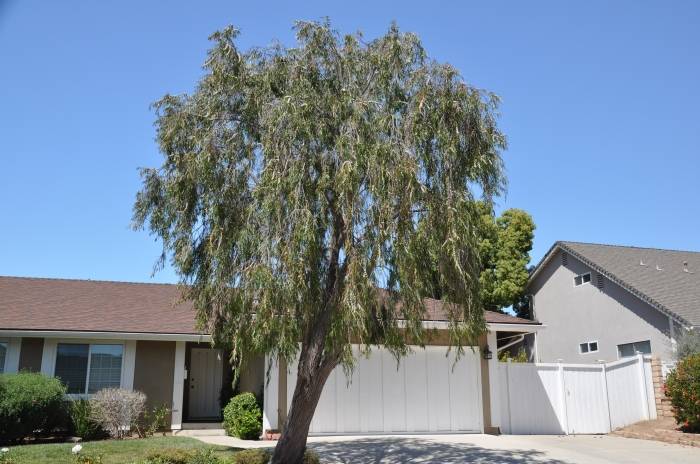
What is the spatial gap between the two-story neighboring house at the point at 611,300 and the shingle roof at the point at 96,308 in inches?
243

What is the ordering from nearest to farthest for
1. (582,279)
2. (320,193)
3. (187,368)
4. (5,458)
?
(320,193), (5,458), (187,368), (582,279)

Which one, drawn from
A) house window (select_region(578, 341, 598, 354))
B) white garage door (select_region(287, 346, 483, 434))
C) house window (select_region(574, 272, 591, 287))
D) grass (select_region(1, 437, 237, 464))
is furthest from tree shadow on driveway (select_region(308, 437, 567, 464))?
house window (select_region(574, 272, 591, 287))

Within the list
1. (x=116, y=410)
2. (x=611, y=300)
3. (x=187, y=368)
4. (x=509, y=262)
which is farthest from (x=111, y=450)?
(x=509, y=262)

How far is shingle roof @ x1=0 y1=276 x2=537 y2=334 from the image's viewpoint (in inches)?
650

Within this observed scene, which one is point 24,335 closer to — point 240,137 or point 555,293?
point 240,137

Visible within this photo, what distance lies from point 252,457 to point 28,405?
232 inches

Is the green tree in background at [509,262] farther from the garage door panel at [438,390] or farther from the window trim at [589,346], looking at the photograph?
the garage door panel at [438,390]

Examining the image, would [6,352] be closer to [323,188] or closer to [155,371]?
[155,371]

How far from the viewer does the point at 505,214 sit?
104 feet

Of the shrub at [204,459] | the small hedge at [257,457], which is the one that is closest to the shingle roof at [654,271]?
the small hedge at [257,457]

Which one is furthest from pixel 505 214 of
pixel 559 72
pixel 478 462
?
pixel 478 462

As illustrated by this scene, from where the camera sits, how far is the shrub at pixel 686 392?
15.3 meters

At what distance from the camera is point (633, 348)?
22.7 metres

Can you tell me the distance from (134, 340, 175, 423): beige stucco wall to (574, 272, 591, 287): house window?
1640cm
